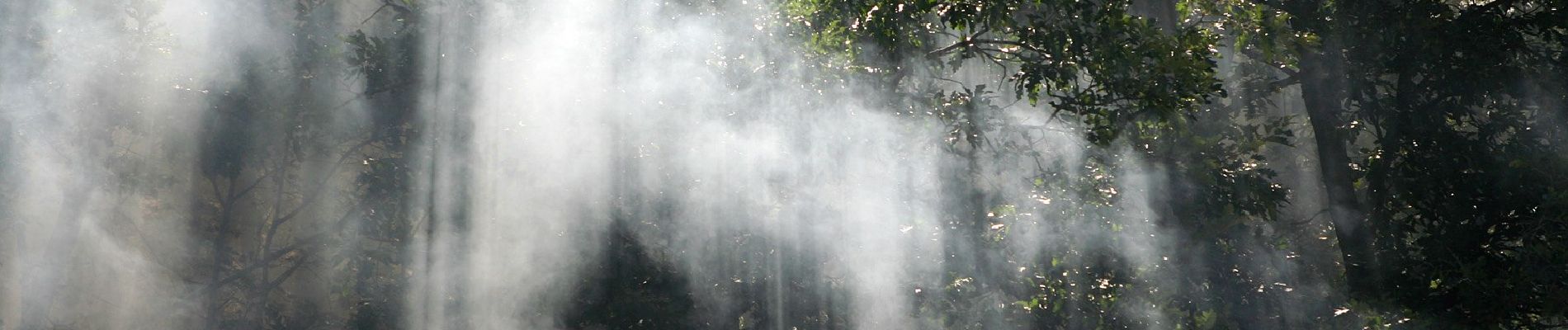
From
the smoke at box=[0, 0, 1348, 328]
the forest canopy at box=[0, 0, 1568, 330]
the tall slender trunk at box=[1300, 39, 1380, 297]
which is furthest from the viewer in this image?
the tall slender trunk at box=[1300, 39, 1380, 297]

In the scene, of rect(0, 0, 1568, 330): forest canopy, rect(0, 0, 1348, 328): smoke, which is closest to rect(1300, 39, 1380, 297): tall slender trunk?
rect(0, 0, 1568, 330): forest canopy

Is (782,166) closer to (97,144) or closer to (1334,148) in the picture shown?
(1334,148)

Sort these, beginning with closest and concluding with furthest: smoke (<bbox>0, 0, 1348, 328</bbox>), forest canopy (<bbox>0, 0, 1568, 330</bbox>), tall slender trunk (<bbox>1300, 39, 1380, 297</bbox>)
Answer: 1. forest canopy (<bbox>0, 0, 1568, 330</bbox>)
2. smoke (<bbox>0, 0, 1348, 328</bbox>)
3. tall slender trunk (<bbox>1300, 39, 1380, 297</bbox>)

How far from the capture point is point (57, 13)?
7.12 m

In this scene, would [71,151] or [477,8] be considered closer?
[477,8]

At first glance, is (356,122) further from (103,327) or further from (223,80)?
(103,327)

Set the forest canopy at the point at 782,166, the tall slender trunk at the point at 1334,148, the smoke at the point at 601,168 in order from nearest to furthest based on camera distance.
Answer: the forest canopy at the point at 782,166
the smoke at the point at 601,168
the tall slender trunk at the point at 1334,148

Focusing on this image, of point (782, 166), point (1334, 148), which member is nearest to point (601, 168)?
point (782, 166)

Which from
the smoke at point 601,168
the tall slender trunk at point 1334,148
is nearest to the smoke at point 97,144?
the smoke at point 601,168

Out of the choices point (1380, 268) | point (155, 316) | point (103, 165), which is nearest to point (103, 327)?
point (155, 316)

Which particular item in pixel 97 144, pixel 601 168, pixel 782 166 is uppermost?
pixel 97 144

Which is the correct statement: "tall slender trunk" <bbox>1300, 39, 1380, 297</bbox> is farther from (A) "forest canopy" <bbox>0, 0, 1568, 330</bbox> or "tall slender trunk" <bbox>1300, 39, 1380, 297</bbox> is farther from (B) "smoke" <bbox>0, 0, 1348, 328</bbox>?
(B) "smoke" <bbox>0, 0, 1348, 328</bbox>

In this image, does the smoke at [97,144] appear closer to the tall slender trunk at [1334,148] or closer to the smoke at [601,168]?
the smoke at [601,168]

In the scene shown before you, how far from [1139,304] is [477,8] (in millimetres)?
4386
